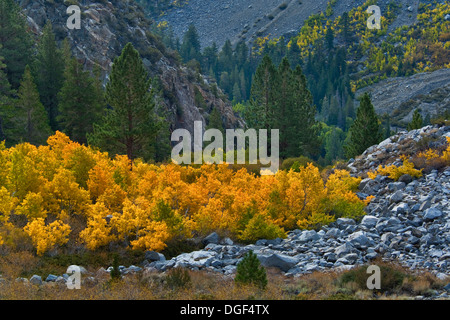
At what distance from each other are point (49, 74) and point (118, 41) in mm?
16645

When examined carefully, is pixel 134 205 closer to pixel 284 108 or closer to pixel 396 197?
pixel 396 197

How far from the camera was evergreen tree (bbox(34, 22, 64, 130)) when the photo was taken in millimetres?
38094

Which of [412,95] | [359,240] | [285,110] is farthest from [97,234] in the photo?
[412,95]

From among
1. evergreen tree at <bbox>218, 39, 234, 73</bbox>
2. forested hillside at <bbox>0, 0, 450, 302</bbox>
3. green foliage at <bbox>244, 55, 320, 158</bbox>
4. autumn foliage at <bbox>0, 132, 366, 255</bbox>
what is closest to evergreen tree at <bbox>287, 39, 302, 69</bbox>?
evergreen tree at <bbox>218, 39, 234, 73</bbox>

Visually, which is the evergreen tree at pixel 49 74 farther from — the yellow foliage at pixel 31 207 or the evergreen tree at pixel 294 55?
the evergreen tree at pixel 294 55

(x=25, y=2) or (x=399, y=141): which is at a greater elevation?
(x=25, y=2)

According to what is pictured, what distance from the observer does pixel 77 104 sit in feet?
110

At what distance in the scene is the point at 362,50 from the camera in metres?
147

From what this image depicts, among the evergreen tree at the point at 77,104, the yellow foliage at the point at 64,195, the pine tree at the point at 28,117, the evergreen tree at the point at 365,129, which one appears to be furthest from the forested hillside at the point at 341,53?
the yellow foliage at the point at 64,195

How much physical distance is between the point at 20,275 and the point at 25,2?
1907 inches

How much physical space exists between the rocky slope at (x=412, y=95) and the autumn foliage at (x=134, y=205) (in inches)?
3668

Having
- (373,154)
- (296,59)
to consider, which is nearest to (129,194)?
(373,154)

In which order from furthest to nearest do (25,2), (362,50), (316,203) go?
(362,50) < (25,2) < (316,203)
